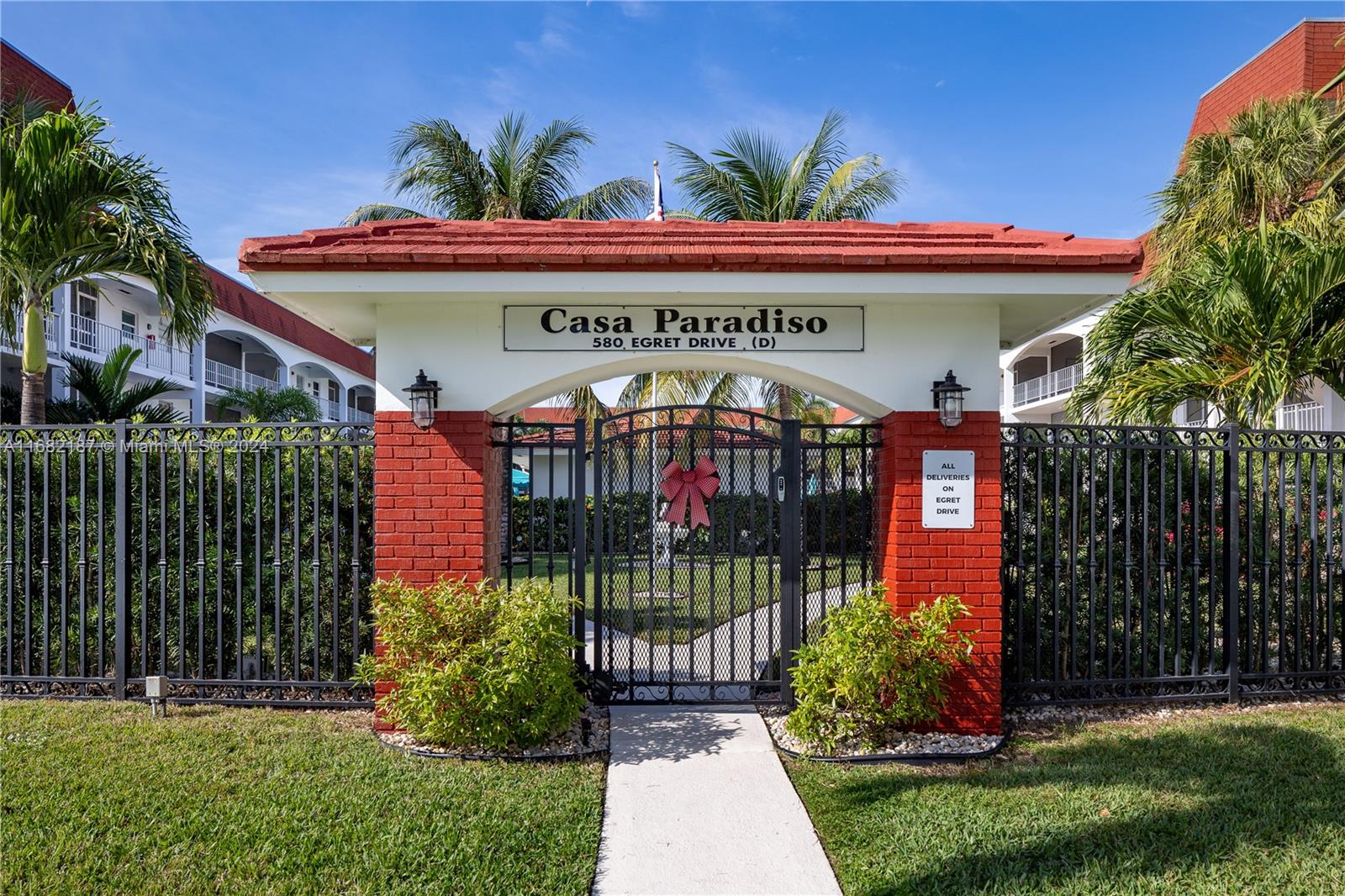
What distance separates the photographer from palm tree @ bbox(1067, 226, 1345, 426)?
6.52 metres

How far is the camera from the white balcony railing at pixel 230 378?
27641 mm

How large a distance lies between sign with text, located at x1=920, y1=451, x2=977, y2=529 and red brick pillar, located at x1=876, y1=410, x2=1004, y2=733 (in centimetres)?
3

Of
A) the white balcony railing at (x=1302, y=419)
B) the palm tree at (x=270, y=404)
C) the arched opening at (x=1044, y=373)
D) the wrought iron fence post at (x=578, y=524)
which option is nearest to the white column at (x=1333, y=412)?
the white balcony railing at (x=1302, y=419)

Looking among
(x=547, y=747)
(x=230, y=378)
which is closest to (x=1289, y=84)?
(x=547, y=747)

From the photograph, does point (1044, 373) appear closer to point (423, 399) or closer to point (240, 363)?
point (423, 399)

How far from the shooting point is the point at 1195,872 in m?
3.67

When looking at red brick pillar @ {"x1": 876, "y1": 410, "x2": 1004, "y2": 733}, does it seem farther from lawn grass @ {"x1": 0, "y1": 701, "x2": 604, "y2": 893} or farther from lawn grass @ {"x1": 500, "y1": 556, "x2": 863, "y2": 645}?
lawn grass @ {"x1": 0, "y1": 701, "x2": 604, "y2": 893}

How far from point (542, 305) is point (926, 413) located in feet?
9.37

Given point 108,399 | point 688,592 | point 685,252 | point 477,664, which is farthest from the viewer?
point 108,399

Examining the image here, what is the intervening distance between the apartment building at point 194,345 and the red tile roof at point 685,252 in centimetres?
577

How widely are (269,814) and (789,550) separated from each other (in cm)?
365

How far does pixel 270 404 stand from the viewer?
23.0 m

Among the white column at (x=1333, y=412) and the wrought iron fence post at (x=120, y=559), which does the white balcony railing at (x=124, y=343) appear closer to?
the wrought iron fence post at (x=120, y=559)

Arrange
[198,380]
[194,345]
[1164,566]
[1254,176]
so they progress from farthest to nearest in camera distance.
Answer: [198,380]
[194,345]
[1254,176]
[1164,566]
